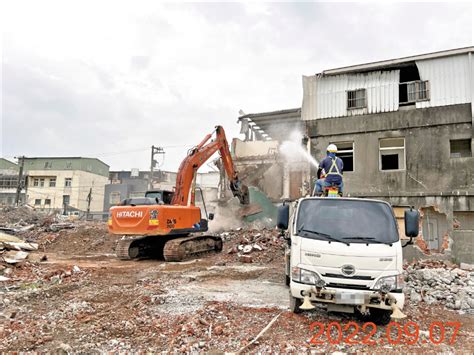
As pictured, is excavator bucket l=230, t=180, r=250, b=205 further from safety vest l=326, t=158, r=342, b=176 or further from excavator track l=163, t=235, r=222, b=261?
safety vest l=326, t=158, r=342, b=176

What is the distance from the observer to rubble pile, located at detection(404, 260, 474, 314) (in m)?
6.92

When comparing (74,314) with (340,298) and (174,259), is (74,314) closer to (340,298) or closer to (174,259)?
(340,298)

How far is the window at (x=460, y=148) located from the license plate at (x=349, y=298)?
11.0 meters

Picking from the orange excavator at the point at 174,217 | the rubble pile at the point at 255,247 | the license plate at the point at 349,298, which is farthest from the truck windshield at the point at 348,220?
the orange excavator at the point at 174,217

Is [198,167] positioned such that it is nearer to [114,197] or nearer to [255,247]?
[255,247]

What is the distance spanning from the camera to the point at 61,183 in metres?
53.8

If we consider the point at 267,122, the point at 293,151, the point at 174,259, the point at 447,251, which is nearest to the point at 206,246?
the point at 174,259

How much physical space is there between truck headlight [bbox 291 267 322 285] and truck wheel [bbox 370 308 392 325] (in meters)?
1.24

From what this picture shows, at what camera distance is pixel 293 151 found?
2480cm

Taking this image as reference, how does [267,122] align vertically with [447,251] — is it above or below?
above

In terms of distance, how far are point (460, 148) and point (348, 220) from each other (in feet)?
34.6

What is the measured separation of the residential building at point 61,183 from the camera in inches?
2106

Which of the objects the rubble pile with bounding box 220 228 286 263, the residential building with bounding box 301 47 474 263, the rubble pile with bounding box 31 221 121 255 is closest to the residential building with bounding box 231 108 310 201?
the rubble pile with bounding box 220 228 286 263

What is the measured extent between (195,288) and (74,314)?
2662mm
